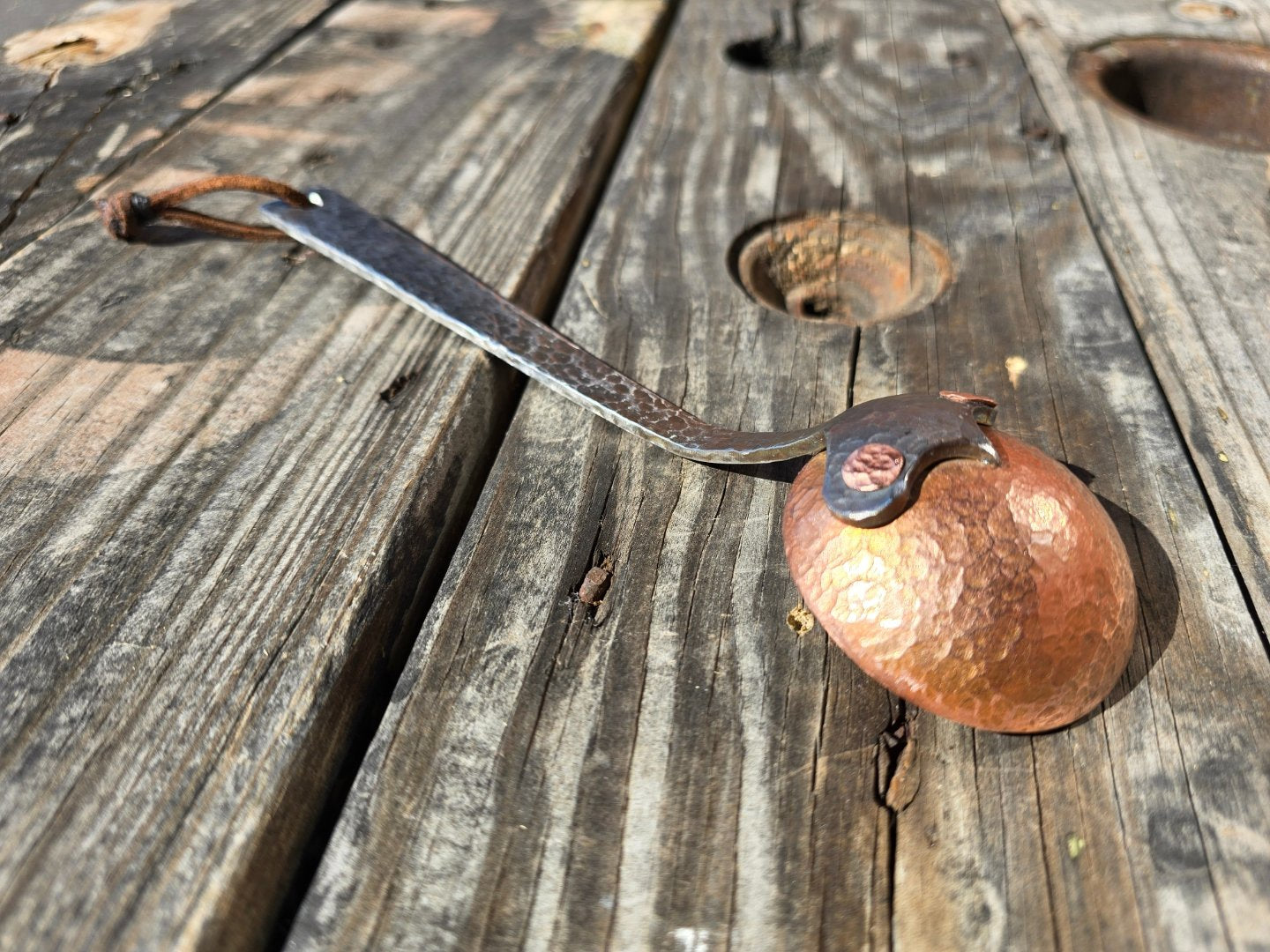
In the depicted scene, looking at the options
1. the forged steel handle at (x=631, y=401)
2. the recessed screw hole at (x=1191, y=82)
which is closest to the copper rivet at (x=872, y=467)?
the forged steel handle at (x=631, y=401)

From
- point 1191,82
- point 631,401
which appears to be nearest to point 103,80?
point 631,401

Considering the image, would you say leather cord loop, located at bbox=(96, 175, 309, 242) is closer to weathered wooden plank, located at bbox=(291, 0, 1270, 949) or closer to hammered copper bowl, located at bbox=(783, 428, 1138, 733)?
weathered wooden plank, located at bbox=(291, 0, 1270, 949)

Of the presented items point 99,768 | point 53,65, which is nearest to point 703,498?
point 99,768

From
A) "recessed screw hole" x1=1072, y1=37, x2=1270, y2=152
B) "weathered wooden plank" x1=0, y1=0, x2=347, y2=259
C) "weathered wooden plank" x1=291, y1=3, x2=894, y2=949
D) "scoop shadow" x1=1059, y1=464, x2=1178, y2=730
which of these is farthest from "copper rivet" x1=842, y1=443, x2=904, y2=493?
"recessed screw hole" x1=1072, y1=37, x2=1270, y2=152

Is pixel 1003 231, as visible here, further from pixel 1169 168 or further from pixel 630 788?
pixel 630 788

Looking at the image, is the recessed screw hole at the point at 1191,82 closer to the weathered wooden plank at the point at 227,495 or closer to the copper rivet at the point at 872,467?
the weathered wooden plank at the point at 227,495

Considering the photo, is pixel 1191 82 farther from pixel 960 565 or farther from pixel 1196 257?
pixel 960 565

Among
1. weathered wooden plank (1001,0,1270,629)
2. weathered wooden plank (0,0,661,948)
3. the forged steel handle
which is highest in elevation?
the forged steel handle
